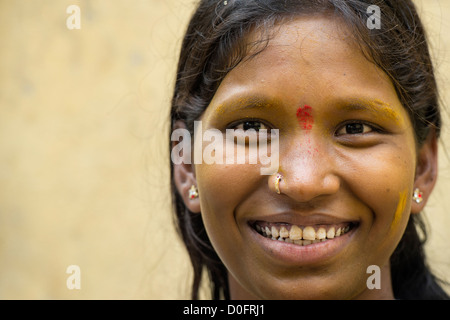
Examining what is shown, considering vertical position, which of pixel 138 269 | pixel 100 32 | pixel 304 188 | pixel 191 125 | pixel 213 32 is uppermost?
pixel 100 32

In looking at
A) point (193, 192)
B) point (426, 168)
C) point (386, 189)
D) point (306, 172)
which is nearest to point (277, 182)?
point (306, 172)

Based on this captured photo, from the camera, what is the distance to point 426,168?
1.87 meters

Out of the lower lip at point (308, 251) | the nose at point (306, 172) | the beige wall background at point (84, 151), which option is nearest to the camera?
the nose at point (306, 172)

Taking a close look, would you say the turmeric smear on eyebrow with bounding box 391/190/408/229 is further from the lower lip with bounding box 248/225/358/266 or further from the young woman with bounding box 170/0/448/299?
the lower lip with bounding box 248/225/358/266

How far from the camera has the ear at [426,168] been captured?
186 cm

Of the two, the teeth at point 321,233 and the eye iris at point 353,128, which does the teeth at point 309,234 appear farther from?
the eye iris at point 353,128

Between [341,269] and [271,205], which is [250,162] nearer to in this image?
[271,205]

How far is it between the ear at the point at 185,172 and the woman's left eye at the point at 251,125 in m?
0.27

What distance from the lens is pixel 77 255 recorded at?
3.50 metres

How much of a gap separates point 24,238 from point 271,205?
2.37m

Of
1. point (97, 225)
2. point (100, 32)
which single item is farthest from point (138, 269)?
point (100, 32)

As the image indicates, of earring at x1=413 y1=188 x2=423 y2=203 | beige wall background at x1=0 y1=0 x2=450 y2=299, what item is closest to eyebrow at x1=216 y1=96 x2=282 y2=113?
earring at x1=413 y1=188 x2=423 y2=203

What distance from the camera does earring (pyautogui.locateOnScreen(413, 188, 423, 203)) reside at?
1.83 m

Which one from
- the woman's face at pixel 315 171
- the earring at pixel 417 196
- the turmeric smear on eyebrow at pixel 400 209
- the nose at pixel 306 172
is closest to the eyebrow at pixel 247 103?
the woman's face at pixel 315 171
